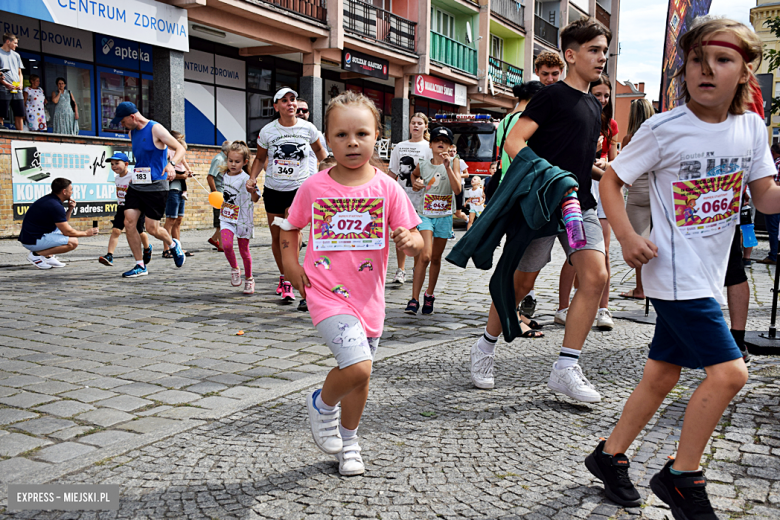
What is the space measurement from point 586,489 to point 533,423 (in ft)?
2.63

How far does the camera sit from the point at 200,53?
20.0 meters

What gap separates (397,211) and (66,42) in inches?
625

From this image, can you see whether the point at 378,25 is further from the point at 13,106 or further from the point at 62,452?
the point at 62,452

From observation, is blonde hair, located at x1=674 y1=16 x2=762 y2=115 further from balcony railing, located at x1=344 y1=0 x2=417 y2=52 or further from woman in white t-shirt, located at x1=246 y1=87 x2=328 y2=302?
balcony railing, located at x1=344 y1=0 x2=417 y2=52

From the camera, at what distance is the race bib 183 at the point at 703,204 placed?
2.58 m

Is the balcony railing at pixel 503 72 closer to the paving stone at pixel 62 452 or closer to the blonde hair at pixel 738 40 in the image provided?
the blonde hair at pixel 738 40

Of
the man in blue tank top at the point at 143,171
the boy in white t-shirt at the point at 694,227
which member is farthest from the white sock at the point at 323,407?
the man in blue tank top at the point at 143,171

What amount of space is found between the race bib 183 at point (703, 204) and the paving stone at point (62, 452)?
108 inches

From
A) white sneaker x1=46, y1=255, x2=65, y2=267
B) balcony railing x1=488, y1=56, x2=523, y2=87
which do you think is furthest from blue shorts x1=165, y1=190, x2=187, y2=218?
balcony railing x1=488, y1=56, x2=523, y2=87

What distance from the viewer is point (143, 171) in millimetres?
9062

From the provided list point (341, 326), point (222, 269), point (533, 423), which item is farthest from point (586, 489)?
point (222, 269)

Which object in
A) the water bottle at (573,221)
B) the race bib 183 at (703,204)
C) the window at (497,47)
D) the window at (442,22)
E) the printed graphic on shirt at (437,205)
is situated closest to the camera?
the race bib 183 at (703,204)

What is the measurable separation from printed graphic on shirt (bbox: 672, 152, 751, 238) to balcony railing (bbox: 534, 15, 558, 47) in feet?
124

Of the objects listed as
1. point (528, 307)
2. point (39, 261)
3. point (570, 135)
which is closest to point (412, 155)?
point (528, 307)
